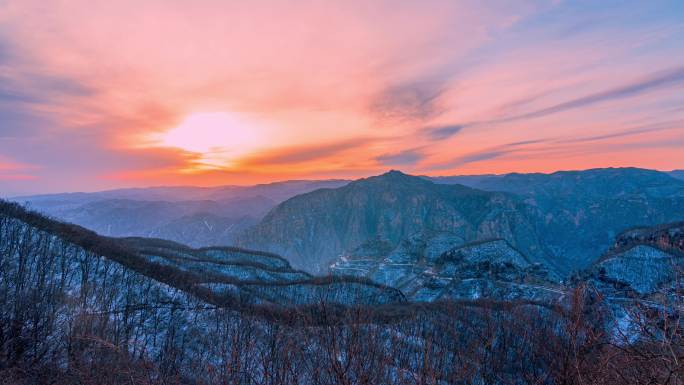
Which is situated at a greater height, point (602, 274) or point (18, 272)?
point (18, 272)

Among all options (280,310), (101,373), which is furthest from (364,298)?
(101,373)

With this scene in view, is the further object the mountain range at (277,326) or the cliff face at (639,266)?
the cliff face at (639,266)

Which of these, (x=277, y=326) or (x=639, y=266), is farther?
(x=639, y=266)

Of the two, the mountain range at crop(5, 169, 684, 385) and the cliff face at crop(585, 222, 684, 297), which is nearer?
the mountain range at crop(5, 169, 684, 385)

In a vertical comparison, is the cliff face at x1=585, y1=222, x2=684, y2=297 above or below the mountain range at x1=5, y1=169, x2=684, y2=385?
below

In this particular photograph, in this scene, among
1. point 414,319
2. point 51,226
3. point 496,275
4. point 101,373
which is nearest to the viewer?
point 101,373

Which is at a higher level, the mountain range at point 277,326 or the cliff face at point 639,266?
the mountain range at point 277,326

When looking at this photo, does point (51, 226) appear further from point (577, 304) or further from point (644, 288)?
point (644, 288)

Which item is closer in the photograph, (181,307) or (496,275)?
(181,307)

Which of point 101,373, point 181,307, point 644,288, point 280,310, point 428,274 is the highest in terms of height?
point 101,373

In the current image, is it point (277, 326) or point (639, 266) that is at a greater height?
point (277, 326)

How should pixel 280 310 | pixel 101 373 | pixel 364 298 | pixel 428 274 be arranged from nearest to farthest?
pixel 101 373
pixel 280 310
pixel 364 298
pixel 428 274
